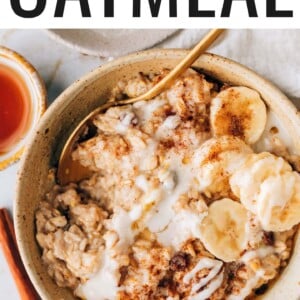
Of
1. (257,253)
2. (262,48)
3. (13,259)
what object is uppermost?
(262,48)

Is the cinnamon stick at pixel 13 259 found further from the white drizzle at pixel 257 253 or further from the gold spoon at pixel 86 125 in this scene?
the white drizzle at pixel 257 253

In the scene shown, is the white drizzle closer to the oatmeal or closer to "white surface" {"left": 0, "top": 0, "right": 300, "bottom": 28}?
the oatmeal

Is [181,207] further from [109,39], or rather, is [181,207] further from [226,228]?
[109,39]

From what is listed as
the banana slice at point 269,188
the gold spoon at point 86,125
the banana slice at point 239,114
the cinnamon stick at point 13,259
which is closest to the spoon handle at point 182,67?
the gold spoon at point 86,125

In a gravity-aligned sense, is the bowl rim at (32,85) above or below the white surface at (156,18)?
below

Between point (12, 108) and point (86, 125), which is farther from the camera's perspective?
point (12, 108)

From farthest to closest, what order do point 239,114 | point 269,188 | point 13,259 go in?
1. point 13,259
2. point 239,114
3. point 269,188

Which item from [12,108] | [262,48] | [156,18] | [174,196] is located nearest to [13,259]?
[12,108]

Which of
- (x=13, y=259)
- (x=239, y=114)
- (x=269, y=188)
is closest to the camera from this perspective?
(x=269, y=188)
